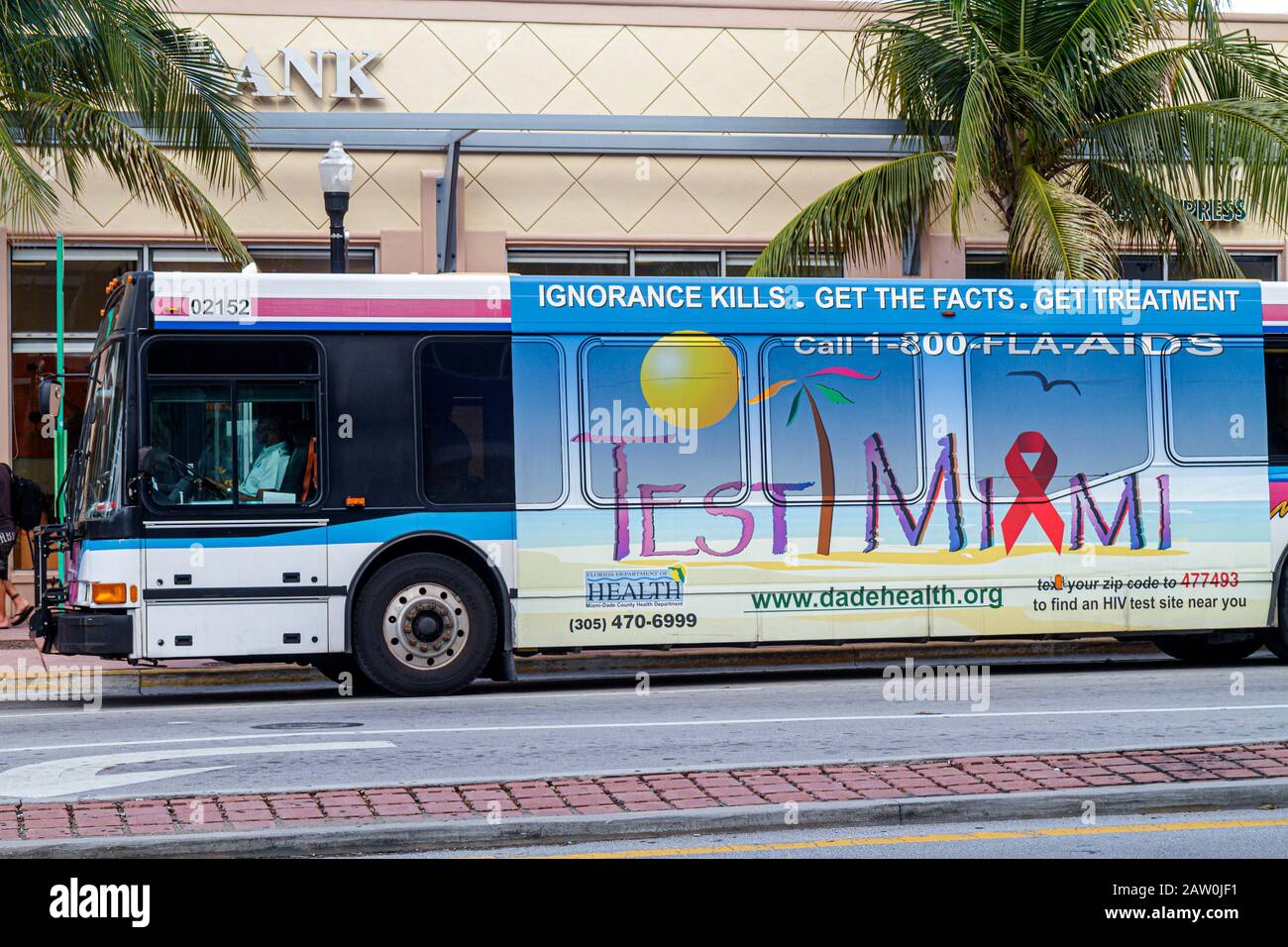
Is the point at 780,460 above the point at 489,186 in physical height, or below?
below

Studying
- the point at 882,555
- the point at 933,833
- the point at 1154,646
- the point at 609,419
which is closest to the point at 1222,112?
the point at 1154,646

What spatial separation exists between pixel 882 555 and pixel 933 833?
20.9 feet

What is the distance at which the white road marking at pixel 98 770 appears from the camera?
27.0 ft

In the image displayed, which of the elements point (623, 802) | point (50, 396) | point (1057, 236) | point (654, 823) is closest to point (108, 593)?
point (50, 396)

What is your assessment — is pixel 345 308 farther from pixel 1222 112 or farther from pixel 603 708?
pixel 1222 112

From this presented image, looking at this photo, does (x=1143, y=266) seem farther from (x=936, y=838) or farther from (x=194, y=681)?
(x=936, y=838)

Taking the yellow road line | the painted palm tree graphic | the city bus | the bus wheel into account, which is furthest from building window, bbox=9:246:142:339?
the yellow road line

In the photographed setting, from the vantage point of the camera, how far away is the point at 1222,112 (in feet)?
56.9

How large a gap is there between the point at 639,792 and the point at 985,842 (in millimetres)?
1523

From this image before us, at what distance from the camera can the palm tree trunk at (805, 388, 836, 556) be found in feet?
44.1

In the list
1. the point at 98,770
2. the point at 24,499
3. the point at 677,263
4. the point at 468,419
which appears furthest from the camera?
the point at 677,263

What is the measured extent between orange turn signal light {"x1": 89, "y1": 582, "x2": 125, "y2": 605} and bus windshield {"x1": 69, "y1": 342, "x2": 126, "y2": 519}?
0.52m

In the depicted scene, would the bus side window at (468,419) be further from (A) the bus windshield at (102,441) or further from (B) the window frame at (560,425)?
(A) the bus windshield at (102,441)

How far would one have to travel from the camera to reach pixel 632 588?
42.9 ft
